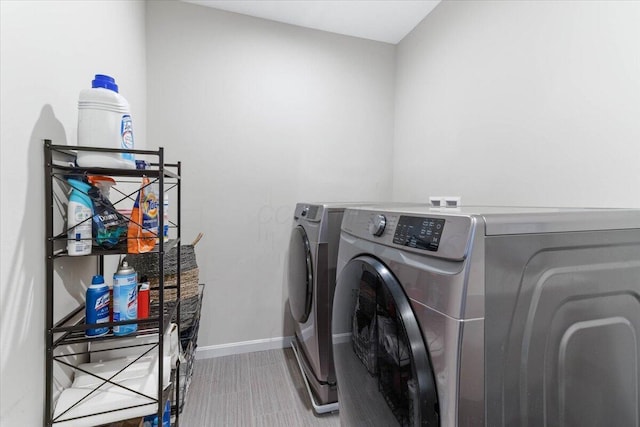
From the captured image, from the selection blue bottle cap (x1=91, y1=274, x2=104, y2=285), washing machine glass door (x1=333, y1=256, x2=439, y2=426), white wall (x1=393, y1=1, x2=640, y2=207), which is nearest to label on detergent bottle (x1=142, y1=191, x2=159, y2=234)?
blue bottle cap (x1=91, y1=274, x2=104, y2=285)

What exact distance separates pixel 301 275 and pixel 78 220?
103 centimetres

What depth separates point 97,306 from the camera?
91 centimetres

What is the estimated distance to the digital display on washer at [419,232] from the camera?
2.14 ft

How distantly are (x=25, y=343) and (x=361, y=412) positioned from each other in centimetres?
100

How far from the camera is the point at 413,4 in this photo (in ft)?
6.33

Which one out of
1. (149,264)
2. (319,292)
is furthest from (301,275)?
(149,264)

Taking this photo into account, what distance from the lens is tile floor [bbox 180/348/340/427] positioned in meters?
1.50

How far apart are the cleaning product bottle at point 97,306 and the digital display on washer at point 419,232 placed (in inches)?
37.1

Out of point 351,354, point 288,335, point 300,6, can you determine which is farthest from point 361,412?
point 300,6

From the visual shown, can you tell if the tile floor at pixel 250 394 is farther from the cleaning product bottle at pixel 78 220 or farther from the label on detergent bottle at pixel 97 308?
the cleaning product bottle at pixel 78 220

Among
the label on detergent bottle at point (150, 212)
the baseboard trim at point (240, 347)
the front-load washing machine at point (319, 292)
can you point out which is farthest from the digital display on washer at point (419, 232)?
the baseboard trim at point (240, 347)

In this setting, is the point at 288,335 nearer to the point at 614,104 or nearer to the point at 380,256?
the point at 380,256

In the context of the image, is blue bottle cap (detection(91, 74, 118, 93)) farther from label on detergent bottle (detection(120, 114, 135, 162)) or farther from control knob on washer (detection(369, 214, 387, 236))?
control knob on washer (detection(369, 214, 387, 236))

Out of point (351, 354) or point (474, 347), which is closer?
point (474, 347)
